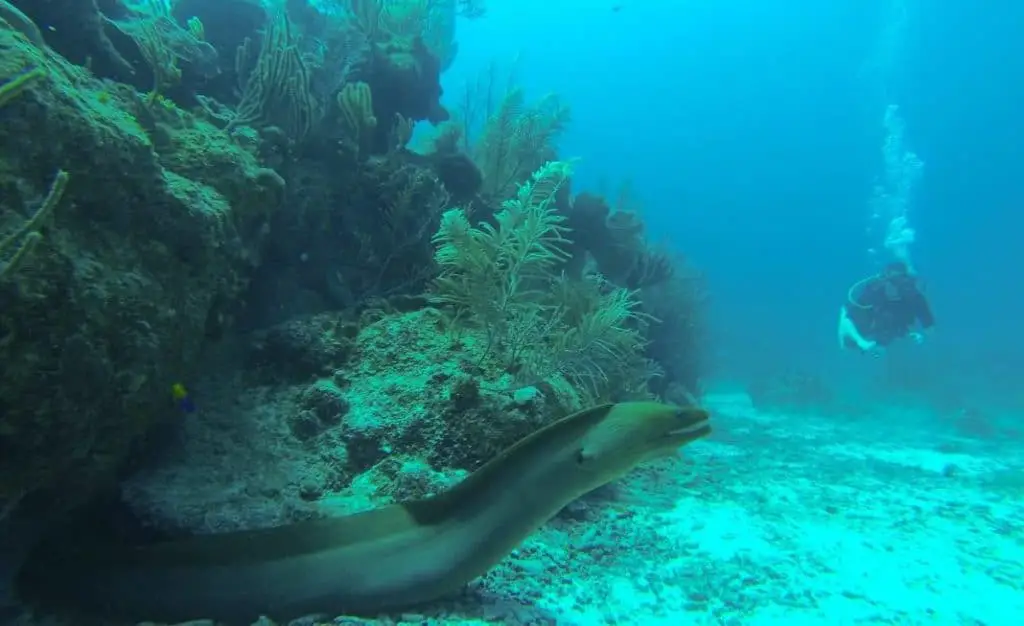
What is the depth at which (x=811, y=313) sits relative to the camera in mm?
59500

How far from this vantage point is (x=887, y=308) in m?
13.8

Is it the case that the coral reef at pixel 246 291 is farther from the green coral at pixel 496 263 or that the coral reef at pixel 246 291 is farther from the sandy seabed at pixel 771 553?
the sandy seabed at pixel 771 553

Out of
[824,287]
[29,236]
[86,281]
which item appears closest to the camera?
[29,236]

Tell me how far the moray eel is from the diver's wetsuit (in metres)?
14.2

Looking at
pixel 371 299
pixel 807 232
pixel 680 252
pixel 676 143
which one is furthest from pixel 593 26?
pixel 371 299

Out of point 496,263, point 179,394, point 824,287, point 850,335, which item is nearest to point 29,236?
point 179,394

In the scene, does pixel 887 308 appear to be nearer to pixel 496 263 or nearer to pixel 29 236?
pixel 496 263

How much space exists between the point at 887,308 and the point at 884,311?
0.34 feet

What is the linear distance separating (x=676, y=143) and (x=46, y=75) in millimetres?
111482

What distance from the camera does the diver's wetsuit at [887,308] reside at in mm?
13492

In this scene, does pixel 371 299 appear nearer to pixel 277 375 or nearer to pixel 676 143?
pixel 277 375

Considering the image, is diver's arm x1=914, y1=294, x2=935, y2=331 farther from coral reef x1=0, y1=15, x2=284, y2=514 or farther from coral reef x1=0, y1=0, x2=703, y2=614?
coral reef x1=0, y1=15, x2=284, y2=514

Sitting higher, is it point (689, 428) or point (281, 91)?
point (281, 91)

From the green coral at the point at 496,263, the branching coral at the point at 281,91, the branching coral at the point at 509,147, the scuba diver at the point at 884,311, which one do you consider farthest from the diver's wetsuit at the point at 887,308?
the branching coral at the point at 281,91
